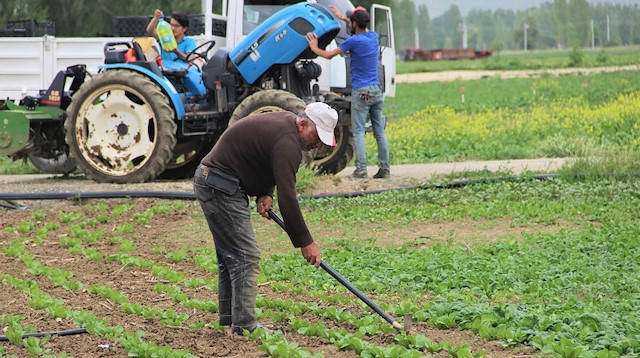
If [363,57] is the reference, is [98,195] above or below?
below

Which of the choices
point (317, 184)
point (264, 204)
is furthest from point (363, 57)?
point (264, 204)

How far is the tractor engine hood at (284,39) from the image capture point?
12703 mm

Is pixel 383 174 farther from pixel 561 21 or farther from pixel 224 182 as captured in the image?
pixel 561 21

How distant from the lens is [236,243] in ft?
21.4

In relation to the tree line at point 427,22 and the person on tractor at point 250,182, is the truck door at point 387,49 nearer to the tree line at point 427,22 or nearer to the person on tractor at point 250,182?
→ the tree line at point 427,22

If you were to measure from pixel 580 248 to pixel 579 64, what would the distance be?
44.8 meters

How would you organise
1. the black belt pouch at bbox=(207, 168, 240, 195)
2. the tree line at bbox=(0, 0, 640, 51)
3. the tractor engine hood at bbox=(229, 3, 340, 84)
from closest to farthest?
1. the black belt pouch at bbox=(207, 168, 240, 195)
2. the tractor engine hood at bbox=(229, 3, 340, 84)
3. the tree line at bbox=(0, 0, 640, 51)

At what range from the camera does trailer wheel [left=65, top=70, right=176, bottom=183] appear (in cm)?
1290

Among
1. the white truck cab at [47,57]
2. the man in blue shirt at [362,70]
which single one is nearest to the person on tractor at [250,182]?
the man in blue shirt at [362,70]

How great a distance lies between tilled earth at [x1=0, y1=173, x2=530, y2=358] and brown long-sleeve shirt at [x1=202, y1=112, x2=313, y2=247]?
3.03 ft

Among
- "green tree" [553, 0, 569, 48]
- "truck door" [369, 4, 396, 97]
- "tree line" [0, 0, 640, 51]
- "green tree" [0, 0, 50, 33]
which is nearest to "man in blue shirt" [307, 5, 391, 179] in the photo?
"truck door" [369, 4, 396, 97]

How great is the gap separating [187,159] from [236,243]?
8196 millimetres

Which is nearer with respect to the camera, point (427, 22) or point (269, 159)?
point (269, 159)

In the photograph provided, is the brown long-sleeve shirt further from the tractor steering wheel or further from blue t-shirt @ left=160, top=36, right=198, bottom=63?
blue t-shirt @ left=160, top=36, right=198, bottom=63
